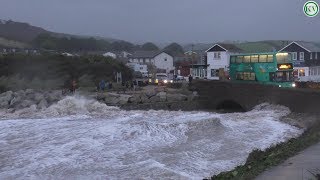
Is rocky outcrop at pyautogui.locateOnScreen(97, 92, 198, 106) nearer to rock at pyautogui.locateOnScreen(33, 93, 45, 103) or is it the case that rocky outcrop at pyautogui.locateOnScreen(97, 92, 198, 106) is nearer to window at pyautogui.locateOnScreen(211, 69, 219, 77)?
rock at pyautogui.locateOnScreen(33, 93, 45, 103)

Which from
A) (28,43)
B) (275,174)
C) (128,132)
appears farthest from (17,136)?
(28,43)

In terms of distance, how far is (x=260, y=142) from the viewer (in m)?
22.2

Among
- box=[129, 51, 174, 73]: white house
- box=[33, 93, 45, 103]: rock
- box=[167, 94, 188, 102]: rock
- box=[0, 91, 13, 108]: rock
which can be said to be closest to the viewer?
box=[0, 91, 13, 108]: rock

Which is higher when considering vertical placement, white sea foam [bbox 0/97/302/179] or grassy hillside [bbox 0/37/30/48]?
grassy hillside [bbox 0/37/30/48]

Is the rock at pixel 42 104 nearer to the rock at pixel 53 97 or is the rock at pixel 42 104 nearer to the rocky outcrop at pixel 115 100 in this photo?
the rocky outcrop at pixel 115 100

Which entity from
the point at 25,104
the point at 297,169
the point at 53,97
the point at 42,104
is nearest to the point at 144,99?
the point at 53,97

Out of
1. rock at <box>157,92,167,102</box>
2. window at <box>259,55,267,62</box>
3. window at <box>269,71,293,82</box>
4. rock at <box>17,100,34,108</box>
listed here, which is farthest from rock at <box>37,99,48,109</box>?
window at <box>269,71,293,82</box>

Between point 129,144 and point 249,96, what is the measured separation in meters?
Answer: 18.3

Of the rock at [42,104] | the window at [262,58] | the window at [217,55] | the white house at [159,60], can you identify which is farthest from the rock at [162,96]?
the white house at [159,60]

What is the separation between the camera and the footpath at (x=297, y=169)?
1079cm

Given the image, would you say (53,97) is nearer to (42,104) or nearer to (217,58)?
(42,104)

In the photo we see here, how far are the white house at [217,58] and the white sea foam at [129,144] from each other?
36.2m

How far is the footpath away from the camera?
10789 millimetres

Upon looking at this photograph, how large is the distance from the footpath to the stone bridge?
56.4 ft
